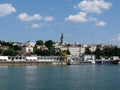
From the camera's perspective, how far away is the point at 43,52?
141m

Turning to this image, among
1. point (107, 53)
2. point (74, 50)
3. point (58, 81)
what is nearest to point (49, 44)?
point (74, 50)

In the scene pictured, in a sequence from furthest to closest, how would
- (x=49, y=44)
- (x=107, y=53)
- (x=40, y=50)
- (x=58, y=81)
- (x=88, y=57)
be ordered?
(x=107, y=53) → (x=49, y=44) → (x=88, y=57) → (x=40, y=50) → (x=58, y=81)

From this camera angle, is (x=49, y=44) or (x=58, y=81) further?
(x=49, y=44)

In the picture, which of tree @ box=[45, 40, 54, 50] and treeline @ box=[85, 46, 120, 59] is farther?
treeline @ box=[85, 46, 120, 59]

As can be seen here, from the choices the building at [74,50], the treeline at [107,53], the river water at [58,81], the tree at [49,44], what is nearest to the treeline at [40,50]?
the tree at [49,44]

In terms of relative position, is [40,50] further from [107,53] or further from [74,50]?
[74,50]

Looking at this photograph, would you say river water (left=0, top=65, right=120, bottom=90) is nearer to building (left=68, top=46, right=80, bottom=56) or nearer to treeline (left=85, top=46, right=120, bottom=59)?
treeline (left=85, top=46, right=120, bottom=59)

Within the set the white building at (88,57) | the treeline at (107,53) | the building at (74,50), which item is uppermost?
the building at (74,50)

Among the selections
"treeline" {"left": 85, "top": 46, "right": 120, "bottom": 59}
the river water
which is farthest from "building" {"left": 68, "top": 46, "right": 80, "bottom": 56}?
the river water

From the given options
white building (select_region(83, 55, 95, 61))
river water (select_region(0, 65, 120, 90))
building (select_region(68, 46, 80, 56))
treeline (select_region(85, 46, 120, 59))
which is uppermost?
building (select_region(68, 46, 80, 56))

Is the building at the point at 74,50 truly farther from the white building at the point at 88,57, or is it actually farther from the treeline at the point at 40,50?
the white building at the point at 88,57

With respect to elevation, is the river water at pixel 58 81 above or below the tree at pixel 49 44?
below

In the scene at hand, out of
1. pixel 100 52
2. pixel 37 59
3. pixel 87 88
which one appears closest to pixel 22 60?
pixel 37 59

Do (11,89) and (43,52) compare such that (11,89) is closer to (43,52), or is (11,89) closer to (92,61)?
(43,52)
